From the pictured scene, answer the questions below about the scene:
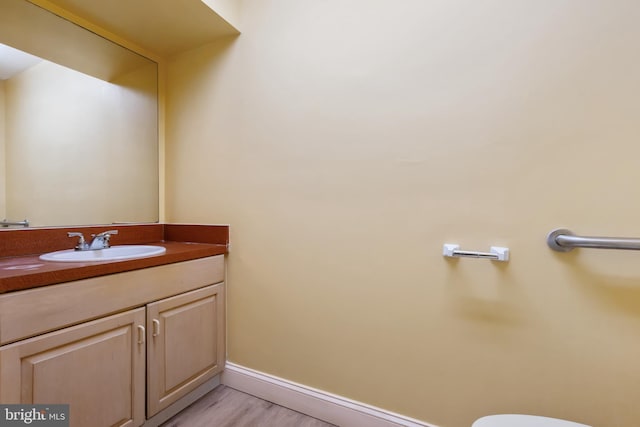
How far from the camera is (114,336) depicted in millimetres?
1096

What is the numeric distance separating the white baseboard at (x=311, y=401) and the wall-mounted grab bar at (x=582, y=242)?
90 cm

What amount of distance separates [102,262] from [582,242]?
172 centimetres

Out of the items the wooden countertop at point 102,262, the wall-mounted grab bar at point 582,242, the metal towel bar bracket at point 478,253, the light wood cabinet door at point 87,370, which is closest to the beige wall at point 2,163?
the wooden countertop at point 102,262

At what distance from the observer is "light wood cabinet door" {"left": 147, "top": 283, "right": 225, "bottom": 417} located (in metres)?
1.23

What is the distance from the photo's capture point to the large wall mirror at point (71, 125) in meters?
1.30

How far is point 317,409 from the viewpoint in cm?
137

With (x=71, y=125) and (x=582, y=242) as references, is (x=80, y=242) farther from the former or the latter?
(x=582, y=242)

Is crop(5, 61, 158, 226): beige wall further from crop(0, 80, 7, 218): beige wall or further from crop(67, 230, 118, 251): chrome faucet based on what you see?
crop(67, 230, 118, 251): chrome faucet

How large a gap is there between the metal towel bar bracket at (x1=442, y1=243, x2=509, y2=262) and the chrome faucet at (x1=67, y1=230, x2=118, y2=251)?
1.69 m

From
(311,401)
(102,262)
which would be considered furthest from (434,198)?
(102,262)

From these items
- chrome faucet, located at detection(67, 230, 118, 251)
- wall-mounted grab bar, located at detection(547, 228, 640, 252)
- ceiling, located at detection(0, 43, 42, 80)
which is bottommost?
chrome faucet, located at detection(67, 230, 118, 251)

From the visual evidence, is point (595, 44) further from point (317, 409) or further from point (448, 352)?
point (317, 409)

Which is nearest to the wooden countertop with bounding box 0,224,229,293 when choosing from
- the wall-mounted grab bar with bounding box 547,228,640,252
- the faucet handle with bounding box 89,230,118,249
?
the faucet handle with bounding box 89,230,118,249

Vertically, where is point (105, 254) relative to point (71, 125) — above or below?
below
